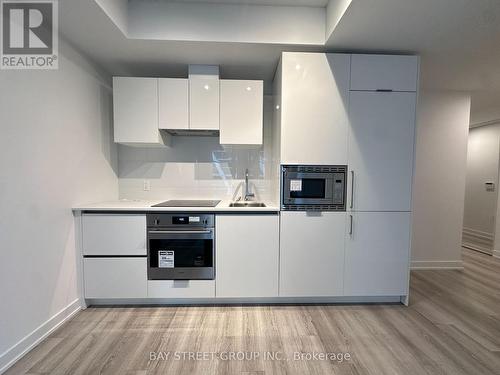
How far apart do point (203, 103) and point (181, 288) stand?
5.75 ft

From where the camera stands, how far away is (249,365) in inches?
56.0

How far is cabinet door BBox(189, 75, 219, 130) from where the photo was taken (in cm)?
217

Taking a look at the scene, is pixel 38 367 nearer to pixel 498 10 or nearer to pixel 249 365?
pixel 249 365

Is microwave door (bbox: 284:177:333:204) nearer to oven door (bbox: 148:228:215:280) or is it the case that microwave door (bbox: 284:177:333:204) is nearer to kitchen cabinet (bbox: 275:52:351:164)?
kitchen cabinet (bbox: 275:52:351:164)

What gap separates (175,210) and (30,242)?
970 millimetres

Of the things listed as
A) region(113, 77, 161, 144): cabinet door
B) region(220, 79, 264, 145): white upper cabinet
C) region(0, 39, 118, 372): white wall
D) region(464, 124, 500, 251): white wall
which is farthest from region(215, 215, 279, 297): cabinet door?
region(464, 124, 500, 251): white wall

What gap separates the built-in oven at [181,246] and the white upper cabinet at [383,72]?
178 cm

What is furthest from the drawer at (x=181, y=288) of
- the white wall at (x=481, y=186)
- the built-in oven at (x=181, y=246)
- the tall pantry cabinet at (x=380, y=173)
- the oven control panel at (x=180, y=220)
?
the white wall at (x=481, y=186)

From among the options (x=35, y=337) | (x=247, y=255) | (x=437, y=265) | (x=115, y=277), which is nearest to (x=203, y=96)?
(x=247, y=255)

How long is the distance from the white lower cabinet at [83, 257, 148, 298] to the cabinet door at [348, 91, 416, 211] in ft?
6.53

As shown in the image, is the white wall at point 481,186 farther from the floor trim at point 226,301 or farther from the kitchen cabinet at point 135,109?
the kitchen cabinet at point 135,109

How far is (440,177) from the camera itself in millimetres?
2836

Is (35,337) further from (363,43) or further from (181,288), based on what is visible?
(363,43)

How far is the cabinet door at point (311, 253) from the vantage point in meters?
1.98
